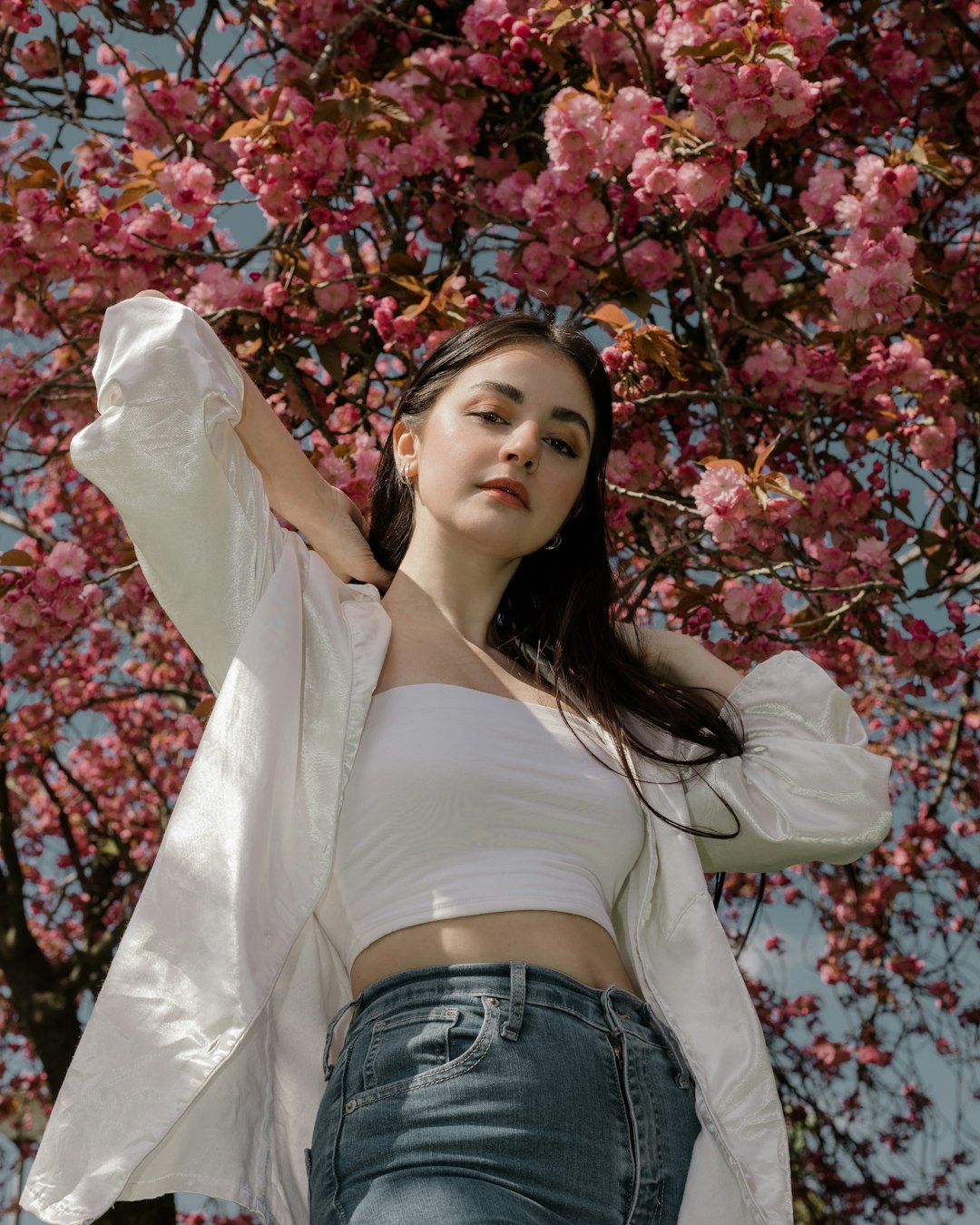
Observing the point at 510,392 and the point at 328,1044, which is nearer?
the point at 328,1044

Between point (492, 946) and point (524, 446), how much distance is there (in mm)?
711

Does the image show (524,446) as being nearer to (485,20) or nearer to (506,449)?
(506,449)

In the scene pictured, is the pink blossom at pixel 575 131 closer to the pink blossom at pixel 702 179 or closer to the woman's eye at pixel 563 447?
the pink blossom at pixel 702 179

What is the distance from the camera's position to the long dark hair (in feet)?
6.15

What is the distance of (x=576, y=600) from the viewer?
210 cm

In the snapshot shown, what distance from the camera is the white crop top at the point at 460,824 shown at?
60.7 inches

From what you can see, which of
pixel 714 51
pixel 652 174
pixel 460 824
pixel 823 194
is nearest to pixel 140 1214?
pixel 460 824

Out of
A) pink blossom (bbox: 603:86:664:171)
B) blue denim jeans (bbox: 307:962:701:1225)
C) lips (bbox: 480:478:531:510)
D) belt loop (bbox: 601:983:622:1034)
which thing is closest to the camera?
blue denim jeans (bbox: 307:962:701:1225)

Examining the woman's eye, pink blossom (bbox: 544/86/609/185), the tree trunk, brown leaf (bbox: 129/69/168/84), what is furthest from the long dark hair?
the tree trunk

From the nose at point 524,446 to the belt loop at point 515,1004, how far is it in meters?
0.73

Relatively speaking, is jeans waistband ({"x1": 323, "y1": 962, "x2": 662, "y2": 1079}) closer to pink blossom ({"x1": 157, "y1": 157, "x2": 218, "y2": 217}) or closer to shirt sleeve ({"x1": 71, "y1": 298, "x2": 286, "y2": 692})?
shirt sleeve ({"x1": 71, "y1": 298, "x2": 286, "y2": 692})

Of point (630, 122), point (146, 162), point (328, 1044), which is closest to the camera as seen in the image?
point (328, 1044)

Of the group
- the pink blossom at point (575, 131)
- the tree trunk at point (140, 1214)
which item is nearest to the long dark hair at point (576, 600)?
the pink blossom at point (575, 131)

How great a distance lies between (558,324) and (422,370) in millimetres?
227
